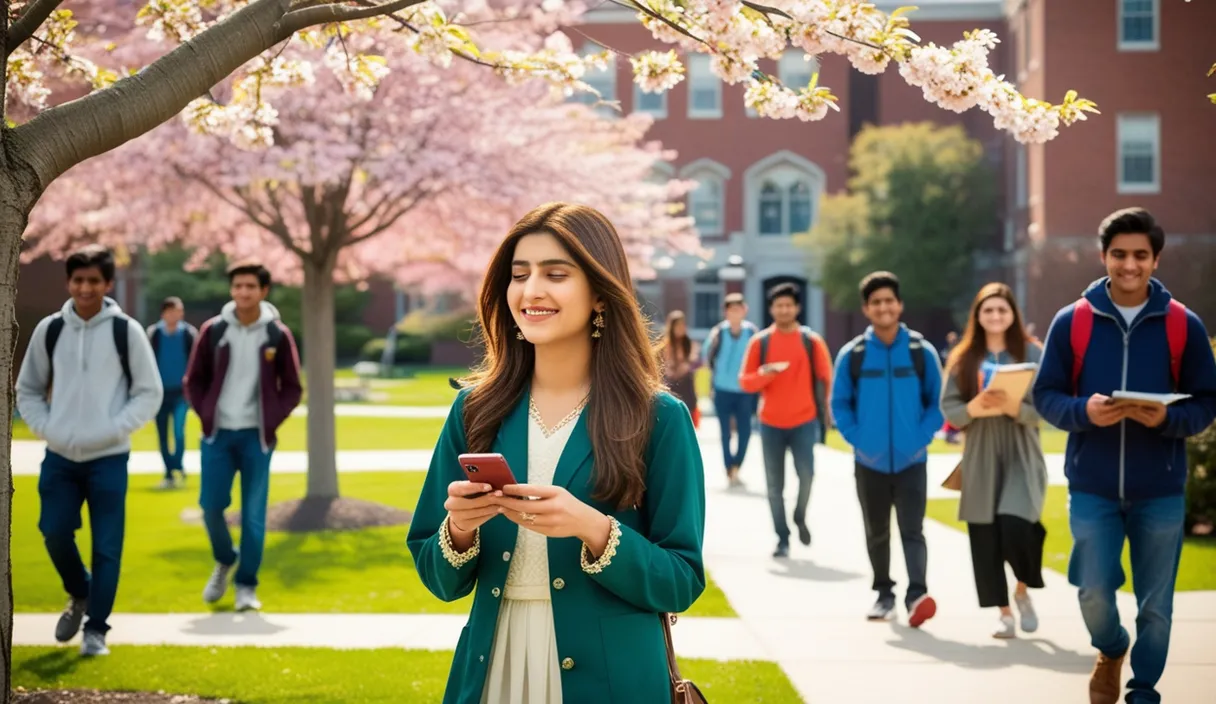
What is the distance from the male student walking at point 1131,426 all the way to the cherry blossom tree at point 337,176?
6536mm

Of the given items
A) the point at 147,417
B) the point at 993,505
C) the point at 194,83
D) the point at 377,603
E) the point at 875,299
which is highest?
the point at 194,83

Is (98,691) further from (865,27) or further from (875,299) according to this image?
(875,299)

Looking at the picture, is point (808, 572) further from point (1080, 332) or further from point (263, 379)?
point (1080, 332)

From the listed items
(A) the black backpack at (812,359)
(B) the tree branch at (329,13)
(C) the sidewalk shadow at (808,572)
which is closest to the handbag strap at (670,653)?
(B) the tree branch at (329,13)

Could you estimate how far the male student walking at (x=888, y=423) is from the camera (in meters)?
8.39

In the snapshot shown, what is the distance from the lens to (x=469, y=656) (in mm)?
3283

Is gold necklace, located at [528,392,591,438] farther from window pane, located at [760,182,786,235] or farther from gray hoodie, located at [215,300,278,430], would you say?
window pane, located at [760,182,786,235]

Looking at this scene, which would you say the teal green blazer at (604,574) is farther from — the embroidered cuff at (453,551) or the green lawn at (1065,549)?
the green lawn at (1065,549)

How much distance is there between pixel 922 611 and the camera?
314 inches

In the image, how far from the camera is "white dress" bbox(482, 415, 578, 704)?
324 centimetres

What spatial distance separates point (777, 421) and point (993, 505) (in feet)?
10.9

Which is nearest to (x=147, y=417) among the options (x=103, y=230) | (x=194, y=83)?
(x=194, y=83)

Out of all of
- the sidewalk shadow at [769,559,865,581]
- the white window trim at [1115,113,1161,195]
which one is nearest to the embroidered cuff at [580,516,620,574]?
the sidewalk shadow at [769,559,865,581]

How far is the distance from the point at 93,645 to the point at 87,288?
6.26 ft
